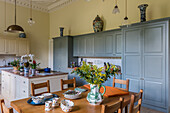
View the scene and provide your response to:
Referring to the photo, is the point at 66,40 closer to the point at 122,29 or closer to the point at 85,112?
the point at 122,29

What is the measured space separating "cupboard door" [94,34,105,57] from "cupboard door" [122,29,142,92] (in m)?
1.02

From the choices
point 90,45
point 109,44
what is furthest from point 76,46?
point 109,44

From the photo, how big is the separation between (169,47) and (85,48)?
3.11 metres

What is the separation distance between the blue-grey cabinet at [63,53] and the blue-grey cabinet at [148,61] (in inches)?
109

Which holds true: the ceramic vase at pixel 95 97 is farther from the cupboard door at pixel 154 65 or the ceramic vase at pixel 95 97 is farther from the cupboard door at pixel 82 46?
the cupboard door at pixel 82 46

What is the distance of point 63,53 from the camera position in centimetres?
627

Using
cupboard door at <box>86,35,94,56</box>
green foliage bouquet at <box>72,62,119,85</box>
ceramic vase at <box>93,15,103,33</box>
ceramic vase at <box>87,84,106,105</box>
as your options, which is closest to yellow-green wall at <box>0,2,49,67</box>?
cupboard door at <box>86,35,94,56</box>

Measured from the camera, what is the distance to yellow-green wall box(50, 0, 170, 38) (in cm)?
392

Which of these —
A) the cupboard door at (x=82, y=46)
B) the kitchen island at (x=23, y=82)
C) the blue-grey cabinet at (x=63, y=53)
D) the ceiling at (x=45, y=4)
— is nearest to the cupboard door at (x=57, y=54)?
the blue-grey cabinet at (x=63, y=53)

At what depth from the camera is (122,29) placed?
13.3 feet

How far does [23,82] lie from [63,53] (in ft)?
9.70

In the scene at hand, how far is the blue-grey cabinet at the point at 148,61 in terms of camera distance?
128 inches

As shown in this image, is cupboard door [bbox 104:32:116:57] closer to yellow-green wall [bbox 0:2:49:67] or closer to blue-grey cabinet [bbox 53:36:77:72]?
blue-grey cabinet [bbox 53:36:77:72]

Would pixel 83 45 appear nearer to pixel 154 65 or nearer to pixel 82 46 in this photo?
pixel 82 46
